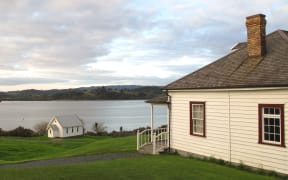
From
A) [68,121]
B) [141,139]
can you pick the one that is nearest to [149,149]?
[141,139]

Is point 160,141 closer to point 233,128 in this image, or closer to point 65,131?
point 233,128

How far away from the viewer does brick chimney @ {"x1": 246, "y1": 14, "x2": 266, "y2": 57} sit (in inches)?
639

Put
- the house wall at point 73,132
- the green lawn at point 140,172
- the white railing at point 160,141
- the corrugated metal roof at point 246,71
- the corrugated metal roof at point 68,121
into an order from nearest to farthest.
Answer: the green lawn at point 140,172, the corrugated metal roof at point 246,71, the white railing at point 160,141, the house wall at point 73,132, the corrugated metal roof at point 68,121

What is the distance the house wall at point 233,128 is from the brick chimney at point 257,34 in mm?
2729

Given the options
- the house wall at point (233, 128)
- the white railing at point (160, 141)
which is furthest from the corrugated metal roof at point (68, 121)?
the house wall at point (233, 128)

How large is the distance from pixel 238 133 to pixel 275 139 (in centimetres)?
189

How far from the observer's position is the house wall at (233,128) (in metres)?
13.5

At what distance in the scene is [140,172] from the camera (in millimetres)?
13289

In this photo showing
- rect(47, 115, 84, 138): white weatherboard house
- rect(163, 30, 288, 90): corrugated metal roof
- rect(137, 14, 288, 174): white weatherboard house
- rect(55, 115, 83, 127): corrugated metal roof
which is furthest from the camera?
rect(55, 115, 83, 127): corrugated metal roof

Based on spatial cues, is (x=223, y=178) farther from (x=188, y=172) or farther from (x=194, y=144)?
(x=194, y=144)

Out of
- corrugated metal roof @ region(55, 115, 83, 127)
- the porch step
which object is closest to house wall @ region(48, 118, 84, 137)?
corrugated metal roof @ region(55, 115, 83, 127)

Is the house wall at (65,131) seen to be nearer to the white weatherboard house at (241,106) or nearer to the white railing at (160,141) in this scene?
the white railing at (160,141)

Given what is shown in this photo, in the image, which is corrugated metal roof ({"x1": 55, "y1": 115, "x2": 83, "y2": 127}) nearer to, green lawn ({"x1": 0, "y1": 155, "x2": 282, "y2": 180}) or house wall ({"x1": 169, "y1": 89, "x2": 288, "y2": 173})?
house wall ({"x1": 169, "y1": 89, "x2": 288, "y2": 173})

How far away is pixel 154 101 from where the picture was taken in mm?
20156
